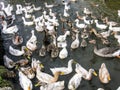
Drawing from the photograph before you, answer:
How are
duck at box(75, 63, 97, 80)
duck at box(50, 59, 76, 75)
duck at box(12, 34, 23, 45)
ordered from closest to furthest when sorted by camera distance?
duck at box(75, 63, 97, 80)
duck at box(50, 59, 76, 75)
duck at box(12, 34, 23, 45)

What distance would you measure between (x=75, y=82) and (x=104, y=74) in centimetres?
211

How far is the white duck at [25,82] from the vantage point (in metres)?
20.9

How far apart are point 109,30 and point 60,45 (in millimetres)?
4963

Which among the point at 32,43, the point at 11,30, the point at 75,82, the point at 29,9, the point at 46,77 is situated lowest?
the point at 75,82

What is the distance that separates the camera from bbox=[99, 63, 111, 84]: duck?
70.9ft

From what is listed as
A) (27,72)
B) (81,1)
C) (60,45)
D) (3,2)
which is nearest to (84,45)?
(60,45)

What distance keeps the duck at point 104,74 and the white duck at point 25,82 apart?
4607mm

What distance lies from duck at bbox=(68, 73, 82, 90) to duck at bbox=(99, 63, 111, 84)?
4.77 feet

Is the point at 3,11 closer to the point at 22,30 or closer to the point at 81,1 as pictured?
the point at 22,30

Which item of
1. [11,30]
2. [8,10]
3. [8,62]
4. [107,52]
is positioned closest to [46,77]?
[8,62]

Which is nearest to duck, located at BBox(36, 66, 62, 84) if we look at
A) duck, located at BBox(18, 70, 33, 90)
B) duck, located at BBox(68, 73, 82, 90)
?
duck, located at BBox(18, 70, 33, 90)

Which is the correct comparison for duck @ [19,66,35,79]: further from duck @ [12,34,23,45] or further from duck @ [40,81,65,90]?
duck @ [12,34,23,45]

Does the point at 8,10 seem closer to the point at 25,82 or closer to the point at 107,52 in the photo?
the point at 107,52

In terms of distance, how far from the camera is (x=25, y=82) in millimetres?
21141
